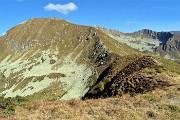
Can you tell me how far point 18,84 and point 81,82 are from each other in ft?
138

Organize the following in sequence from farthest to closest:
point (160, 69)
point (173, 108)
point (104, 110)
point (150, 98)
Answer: point (160, 69) < point (150, 98) < point (173, 108) < point (104, 110)

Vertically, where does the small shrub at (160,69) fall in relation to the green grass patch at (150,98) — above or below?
above

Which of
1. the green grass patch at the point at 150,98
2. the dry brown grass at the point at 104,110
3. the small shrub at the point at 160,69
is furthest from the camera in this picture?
the small shrub at the point at 160,69

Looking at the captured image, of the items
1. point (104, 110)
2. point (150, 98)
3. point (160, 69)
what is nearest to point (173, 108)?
point (150, 98)

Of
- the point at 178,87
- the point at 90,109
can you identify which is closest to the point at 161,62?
the point at 178,87

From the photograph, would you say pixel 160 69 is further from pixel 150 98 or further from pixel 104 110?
pixel 104 110

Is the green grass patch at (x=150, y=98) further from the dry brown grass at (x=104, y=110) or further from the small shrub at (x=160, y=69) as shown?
the small shrub at (x=160, y=69)

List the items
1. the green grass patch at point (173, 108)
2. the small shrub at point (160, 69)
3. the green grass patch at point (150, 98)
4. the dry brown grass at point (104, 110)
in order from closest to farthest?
the dry brown grass at point (104, 110) → the green grass patch at point (173, 108) → the green grass patch at point (150, 98) → the small shrub at point (160, 69)

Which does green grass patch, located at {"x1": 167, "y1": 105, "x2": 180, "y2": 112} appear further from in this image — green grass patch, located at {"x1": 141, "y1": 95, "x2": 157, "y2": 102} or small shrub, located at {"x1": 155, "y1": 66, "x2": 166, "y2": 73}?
small shrub, located at {"x1": 155, "y1": 66, "x2": 166, "y2": 73}

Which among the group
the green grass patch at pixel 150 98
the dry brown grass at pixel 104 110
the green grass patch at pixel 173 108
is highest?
the dry brown grass at pixel 104 110

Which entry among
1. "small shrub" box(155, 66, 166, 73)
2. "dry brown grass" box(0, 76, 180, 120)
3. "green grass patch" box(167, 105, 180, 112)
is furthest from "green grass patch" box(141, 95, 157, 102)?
"small shrub" box(155, 66, 166, 73)

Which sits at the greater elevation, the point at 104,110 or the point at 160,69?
the point at 160,69

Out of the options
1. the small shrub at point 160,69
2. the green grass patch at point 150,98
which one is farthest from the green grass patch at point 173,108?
the small shrub at point 160,69

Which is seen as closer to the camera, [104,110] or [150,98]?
[104,110]
